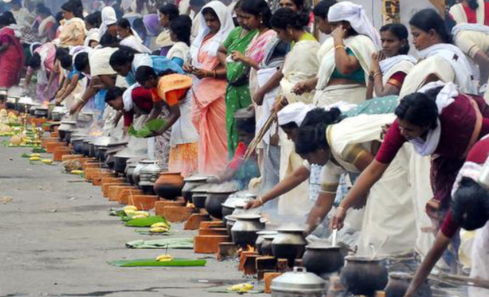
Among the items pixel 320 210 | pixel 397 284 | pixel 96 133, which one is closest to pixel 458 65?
pixel 320 210

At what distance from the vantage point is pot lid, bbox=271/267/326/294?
8.54m

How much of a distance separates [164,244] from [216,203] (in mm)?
546

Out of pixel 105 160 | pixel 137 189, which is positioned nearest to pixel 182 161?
pixel 137 189

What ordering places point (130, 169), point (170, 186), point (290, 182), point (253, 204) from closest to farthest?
point (290, 182)
point (253, 204)
point (170, 186)
point (130, 169)

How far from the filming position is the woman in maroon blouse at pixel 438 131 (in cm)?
821

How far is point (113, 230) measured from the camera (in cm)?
1318

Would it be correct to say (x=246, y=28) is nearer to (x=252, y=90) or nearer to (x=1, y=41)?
(x=252, y=90)

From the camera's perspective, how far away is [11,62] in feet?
95.9

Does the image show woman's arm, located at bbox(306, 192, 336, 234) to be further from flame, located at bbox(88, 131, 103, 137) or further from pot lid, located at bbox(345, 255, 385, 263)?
flame, located at bbox(88, 131, 103, 137)

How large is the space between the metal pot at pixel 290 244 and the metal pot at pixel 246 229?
904 millimetres

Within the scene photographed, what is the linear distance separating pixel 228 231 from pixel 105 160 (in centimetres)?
660

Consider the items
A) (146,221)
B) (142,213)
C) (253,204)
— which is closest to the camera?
(253,204)

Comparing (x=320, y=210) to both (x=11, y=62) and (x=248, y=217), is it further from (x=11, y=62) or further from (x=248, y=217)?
(x=11, y=62)

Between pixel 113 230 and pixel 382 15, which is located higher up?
pixel 382 15
